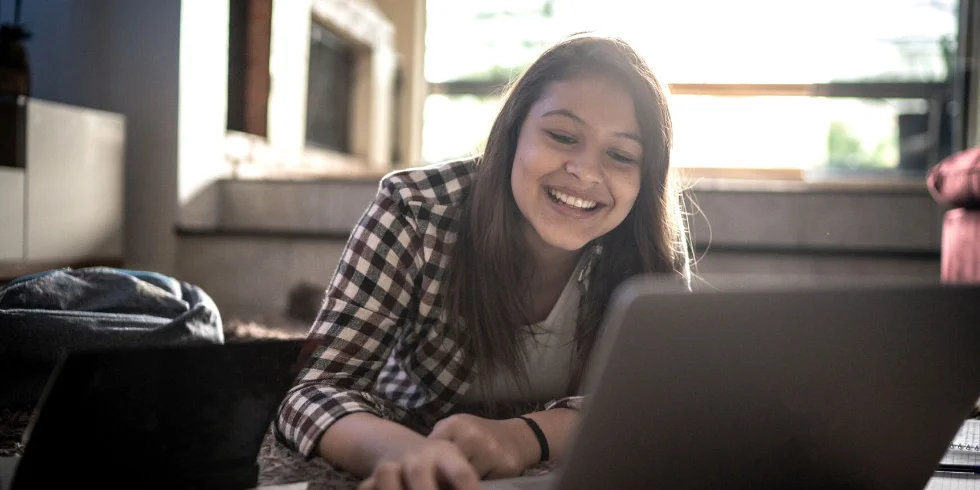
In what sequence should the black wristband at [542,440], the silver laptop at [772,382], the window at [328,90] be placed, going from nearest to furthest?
the silver laptop at [772,382] → the black wristband at [542,440] → the window at [328,90]

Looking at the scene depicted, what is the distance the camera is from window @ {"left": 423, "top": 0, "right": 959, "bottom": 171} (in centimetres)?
435

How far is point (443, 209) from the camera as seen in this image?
1002 millimetres

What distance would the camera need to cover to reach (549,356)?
3.59ft

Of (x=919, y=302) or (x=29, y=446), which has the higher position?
(x=919, y=302)

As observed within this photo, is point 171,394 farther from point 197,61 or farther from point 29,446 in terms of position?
point 197,61

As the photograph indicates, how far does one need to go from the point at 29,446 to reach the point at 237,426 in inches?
5.5

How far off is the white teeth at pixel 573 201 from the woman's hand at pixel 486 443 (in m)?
0.32

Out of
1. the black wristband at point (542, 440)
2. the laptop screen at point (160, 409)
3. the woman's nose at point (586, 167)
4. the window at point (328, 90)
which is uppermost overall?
the window at point (328, 90)

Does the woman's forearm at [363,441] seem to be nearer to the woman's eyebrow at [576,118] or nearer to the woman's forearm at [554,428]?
the woman's forearm at [554,428]

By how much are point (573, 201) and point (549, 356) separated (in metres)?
0.23

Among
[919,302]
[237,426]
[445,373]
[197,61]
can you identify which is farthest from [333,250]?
[919,302]

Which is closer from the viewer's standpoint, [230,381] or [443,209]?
[230,381]

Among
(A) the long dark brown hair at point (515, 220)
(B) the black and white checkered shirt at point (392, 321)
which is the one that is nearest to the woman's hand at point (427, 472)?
(B) the black and white checkered shirt at point (392, 321)

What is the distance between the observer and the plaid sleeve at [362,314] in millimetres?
842
